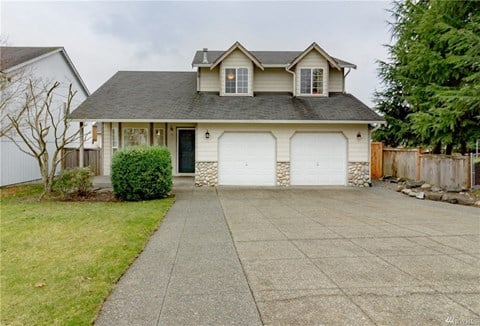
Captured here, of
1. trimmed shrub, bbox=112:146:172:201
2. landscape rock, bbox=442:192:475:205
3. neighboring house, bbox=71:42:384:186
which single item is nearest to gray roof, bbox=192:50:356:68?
neighboring house, bbox=71:42:384:186

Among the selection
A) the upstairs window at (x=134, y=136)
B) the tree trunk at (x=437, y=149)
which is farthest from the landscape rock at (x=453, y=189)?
the upstairs window at (x=134, y=136)

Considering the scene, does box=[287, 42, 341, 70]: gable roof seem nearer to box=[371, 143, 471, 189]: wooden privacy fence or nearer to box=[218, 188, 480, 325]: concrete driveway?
box=[371, 143, 471, 189]: wooden privacy fence

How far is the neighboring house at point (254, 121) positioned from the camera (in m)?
15.6

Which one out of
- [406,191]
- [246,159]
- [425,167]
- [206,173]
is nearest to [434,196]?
[406,191]

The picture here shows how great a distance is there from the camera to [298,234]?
7.28 m

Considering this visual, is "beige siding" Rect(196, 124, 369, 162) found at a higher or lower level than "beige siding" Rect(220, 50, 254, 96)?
lower

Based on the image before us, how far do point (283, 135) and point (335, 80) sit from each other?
5.06 metres

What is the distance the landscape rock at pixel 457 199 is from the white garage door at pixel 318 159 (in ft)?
14.6

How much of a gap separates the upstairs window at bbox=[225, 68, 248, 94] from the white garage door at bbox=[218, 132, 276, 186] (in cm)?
295

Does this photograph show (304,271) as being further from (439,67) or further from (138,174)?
(439,67)

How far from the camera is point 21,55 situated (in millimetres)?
17812

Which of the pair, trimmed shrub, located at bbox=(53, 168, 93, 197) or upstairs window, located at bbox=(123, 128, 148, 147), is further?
upstairs window, located at bbox=(123, 128, 148, 147)

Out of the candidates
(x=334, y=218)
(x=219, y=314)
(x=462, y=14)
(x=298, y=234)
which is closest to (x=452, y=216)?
(x=334, y=218)

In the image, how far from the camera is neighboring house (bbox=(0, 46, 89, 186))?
51.3ft
